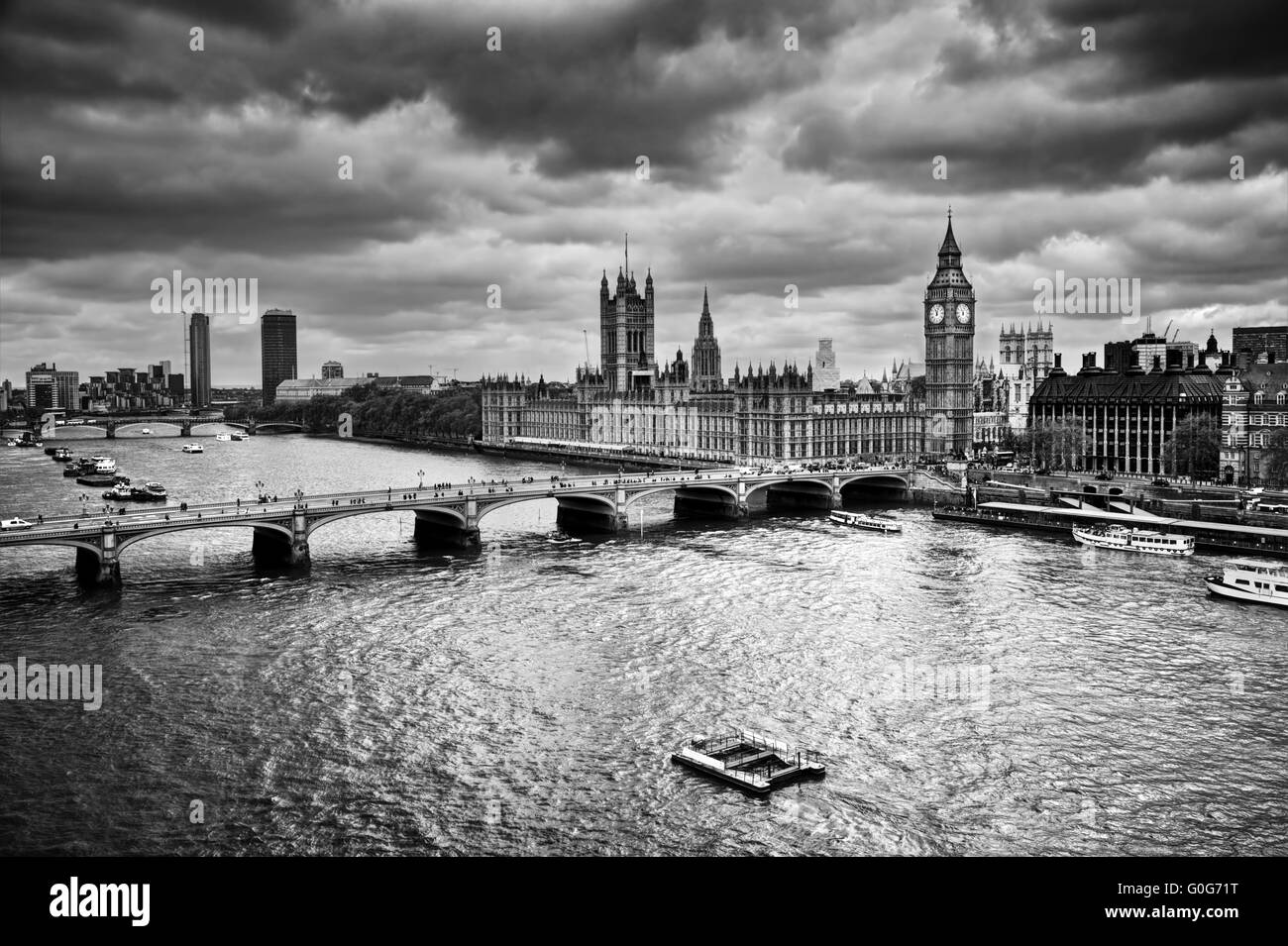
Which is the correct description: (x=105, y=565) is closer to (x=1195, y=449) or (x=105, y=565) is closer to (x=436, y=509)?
(x=436, y=509)

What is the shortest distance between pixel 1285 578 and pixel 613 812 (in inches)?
1552

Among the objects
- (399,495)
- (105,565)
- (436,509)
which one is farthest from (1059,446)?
(105,565)

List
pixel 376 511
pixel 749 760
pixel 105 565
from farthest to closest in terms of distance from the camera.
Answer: pixel 376 511
pixel 105 565
pixel 749 760

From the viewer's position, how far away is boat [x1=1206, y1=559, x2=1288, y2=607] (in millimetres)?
52562

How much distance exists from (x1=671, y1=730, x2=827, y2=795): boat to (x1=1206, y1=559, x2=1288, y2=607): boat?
30.9 metres

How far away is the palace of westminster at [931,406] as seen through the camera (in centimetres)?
10619

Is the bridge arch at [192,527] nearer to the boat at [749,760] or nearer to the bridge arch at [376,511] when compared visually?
the bridge arch at [376,511]

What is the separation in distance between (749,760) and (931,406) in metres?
124

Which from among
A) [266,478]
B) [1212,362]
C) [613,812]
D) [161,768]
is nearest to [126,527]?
[161,768]

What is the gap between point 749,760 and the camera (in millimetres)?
31234

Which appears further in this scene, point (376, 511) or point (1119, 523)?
A: point (1119, 523)

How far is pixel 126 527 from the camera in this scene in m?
57.4
